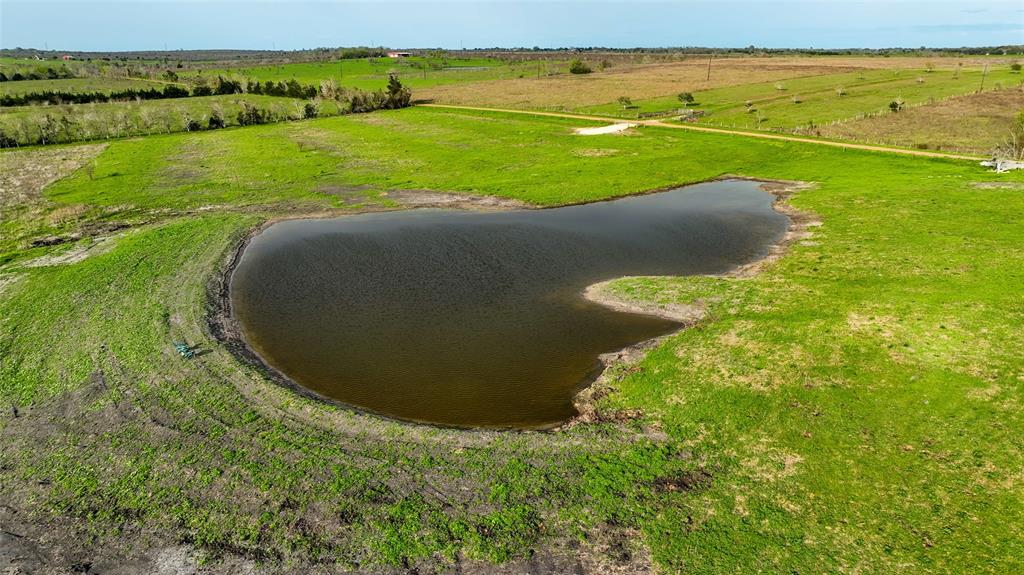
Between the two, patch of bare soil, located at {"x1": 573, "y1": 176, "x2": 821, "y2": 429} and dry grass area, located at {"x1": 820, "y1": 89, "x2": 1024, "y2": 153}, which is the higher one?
dry grass area, located at {"x1": 820, "y1": 89, "x2": 1024, "y2": 153}

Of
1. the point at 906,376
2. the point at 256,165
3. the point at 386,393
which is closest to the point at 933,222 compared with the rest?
the point at 906,376

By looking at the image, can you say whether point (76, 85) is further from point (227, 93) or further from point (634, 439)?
point (634, 439)

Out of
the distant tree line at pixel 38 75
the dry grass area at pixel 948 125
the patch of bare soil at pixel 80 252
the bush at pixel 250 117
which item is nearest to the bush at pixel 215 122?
the bush at pixel 250 117

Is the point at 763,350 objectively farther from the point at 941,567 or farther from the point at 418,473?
the point at 418,473

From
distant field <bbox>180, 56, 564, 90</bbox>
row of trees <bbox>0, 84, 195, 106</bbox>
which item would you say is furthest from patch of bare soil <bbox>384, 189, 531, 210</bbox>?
distant field <bbox>180, 56, 564, 90</bbox>

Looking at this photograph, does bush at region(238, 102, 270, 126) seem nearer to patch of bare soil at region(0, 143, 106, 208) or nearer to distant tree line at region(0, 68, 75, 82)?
patch of bare soil at region(0, 143, 106, 208)

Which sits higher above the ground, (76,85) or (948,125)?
(76,85)

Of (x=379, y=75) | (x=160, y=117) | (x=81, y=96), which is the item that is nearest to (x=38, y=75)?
(x=81, y=96)
